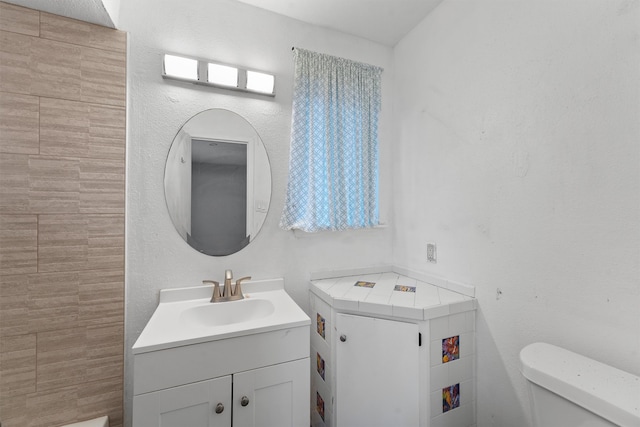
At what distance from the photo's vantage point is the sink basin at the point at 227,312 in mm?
1361

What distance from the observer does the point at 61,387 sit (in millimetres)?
1218

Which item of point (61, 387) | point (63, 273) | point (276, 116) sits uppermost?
point (276, 116)

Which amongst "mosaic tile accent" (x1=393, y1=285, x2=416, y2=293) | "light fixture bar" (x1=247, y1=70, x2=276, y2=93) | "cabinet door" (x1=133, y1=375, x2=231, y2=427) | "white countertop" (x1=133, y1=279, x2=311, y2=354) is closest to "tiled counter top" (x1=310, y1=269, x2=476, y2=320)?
"mosaic tile accent" (x1=393, y1=285, x2=416, y2=293)

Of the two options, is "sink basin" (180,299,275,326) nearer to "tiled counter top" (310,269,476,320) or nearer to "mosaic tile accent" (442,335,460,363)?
"tiled counter top" (310,269,476,320)

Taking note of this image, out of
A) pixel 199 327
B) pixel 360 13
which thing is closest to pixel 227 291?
pixel 199 327

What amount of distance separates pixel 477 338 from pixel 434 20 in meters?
1.82

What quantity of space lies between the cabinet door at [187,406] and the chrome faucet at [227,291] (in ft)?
1.42

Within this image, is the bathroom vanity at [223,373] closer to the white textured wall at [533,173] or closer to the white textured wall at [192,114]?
the white textured wall at [192,114]

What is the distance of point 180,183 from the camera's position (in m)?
1.46

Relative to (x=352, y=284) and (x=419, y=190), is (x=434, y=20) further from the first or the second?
(x=352, y=284)

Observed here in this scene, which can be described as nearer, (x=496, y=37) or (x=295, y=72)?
(x=496, y=37)

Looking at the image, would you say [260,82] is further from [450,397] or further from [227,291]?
[450,397]

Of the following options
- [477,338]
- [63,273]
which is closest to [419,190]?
[477,338]

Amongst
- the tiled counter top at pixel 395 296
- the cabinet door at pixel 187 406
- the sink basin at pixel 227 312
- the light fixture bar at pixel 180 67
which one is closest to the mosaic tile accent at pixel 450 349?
the tiled counter top at pixel 395 296
